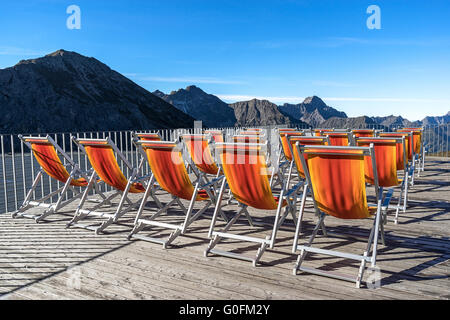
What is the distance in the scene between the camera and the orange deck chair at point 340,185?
113 inches

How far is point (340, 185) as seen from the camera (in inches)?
118

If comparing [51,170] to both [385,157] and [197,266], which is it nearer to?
[197,266]

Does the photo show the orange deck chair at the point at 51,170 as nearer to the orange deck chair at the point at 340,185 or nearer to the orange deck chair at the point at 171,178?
the orange deck chair at the point at 171,178

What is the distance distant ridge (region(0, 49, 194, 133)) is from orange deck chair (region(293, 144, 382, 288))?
112707 mm

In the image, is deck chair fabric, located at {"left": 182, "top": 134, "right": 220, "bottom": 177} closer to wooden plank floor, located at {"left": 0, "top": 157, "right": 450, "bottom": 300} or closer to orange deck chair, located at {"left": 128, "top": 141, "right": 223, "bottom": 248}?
orange deck chair, located at {"left": 128, "top": 141, "right": 223, "bottom": 248}

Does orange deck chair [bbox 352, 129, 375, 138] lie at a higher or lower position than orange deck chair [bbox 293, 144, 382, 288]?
higher

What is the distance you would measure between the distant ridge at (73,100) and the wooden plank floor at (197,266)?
111029 millimetres

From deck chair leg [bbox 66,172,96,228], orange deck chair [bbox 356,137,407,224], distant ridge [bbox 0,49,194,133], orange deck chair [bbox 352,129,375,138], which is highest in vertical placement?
distant ridge [bbox 0,49,194,133]

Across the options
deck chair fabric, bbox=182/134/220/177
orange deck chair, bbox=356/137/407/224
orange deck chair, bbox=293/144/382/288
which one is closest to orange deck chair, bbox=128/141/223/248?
deck chair fabric, bbox=182/134/220/177

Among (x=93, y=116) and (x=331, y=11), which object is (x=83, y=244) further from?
(x=93, y=116)

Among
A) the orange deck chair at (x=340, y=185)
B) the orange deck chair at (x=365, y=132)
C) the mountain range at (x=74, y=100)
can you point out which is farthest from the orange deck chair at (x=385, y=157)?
the mountain range at (x=74, y=100)

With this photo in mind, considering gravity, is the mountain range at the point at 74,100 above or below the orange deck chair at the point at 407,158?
above

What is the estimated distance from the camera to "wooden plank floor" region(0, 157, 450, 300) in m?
2.73

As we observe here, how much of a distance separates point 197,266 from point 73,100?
121 meters
